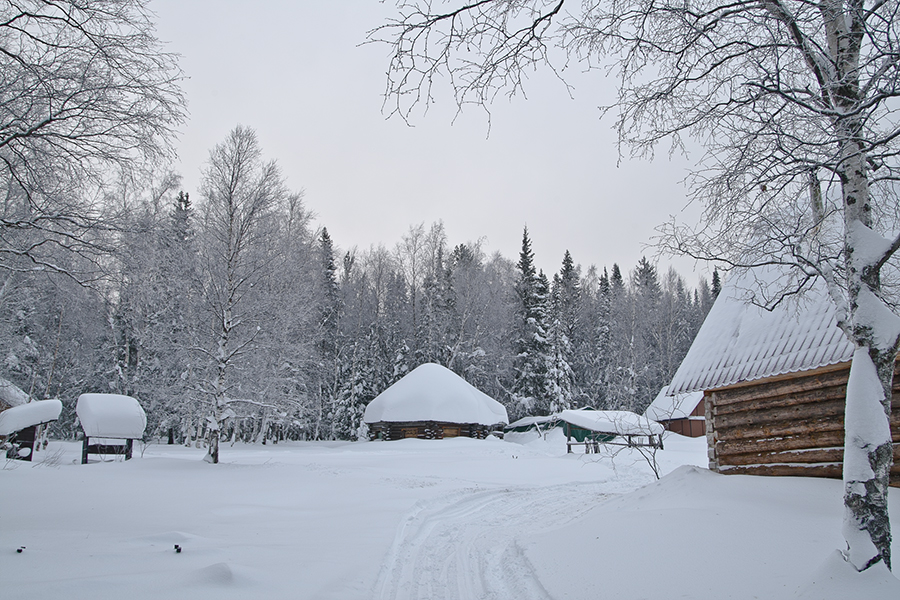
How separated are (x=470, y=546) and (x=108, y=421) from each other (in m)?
12.5

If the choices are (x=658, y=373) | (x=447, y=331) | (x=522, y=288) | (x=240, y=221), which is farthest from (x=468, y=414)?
(x=658, y=373)

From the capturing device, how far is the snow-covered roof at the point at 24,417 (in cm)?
1336

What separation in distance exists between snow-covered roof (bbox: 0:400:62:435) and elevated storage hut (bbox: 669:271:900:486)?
15.3m

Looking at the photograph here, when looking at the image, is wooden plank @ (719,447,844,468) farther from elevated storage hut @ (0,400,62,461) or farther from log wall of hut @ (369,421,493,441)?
log wall of hut @ (369,421,493,441)

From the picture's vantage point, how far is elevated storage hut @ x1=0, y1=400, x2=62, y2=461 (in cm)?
1340

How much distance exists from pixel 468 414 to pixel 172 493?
966 inches

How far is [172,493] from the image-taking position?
10.0 metres

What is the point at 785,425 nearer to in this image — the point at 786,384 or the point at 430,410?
the point at 786,384

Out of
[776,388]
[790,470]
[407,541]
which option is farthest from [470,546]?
[776,388]

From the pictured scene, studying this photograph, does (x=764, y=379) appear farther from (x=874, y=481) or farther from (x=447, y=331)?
(x=447, y=331)

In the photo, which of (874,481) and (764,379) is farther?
(764,379)

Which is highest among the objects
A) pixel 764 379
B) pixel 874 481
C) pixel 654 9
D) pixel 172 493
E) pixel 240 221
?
pixel 240 221

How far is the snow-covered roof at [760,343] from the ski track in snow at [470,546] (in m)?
3.73

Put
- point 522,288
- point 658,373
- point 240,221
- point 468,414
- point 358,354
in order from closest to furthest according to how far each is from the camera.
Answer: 1. point 240,221
2. point 468,414
3. point 358,354
4. point 522,288
5. point 658,373
